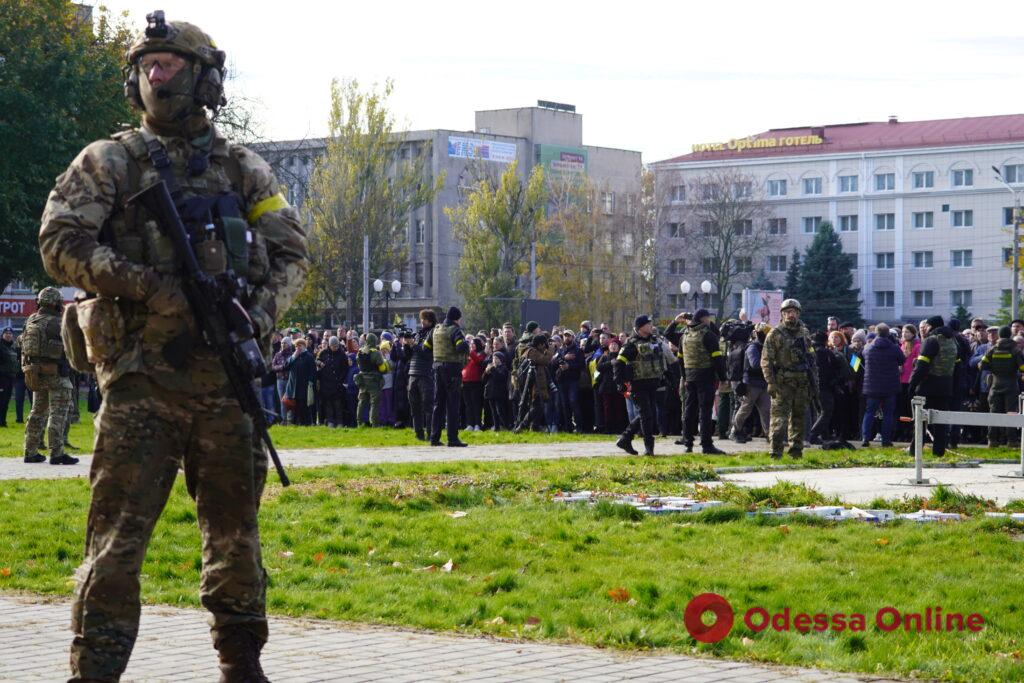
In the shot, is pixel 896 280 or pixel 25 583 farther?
pixel 896 280

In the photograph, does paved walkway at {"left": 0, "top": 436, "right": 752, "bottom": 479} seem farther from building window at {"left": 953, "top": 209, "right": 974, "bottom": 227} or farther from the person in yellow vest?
building window at {"left": 953, "top": 209, "right": 974, "bottom": 227}

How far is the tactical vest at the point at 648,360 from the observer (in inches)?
803

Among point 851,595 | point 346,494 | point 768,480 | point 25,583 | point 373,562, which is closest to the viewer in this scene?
point 851,595

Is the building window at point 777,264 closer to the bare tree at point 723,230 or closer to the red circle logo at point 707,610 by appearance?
the bare tree at point 723,230

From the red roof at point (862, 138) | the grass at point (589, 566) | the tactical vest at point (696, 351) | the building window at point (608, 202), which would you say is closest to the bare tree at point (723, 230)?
the building window at point (608, 202)

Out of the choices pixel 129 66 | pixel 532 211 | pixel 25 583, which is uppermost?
pixel 532 211

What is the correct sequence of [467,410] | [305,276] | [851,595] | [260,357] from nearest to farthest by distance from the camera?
[260,357] → [305,276] → [851,595] → [467,410]

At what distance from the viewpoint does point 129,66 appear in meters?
5.54

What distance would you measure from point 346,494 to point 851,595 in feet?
20.1

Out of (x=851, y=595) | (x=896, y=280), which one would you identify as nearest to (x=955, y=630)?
(x=851, y=595)

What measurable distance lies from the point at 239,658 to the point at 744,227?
10064 cm

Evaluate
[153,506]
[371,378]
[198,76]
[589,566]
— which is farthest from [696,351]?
[153,506]

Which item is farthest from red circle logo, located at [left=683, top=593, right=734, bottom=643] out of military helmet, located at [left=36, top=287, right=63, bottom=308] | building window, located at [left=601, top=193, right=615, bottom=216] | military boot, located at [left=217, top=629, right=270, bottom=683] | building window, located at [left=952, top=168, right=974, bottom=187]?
building window, located at [left=952, top=168, right=974, bottom=187]

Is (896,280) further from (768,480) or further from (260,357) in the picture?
(260,357)
